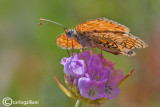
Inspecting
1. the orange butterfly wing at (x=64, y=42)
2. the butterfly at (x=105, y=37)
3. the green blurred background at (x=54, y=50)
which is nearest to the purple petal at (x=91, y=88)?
the butterfly at (x=105, y=37)

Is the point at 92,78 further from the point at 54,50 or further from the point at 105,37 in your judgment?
the point at 54,50

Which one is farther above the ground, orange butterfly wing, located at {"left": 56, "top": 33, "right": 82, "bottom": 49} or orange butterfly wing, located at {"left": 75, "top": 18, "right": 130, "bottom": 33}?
orange butterfly wing, located at {"left": 75, "top": 18, "right": 130, "bottom": 33}

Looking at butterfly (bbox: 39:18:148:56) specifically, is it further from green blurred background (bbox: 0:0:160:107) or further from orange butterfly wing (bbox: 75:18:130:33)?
green blurred background (bbox: 0:0:160:107)

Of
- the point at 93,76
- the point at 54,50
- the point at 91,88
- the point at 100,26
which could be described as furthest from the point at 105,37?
the point at 54,50

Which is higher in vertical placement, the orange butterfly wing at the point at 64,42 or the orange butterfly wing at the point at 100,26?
the orange butterfly wing at the point at 100,26

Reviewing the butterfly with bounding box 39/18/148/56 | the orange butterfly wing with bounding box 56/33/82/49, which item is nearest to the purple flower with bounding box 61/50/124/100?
the butterfly with bounding box 39/18/148/56

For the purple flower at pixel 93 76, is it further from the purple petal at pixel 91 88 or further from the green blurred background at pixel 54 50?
the green blurred background at pixel 54 50
